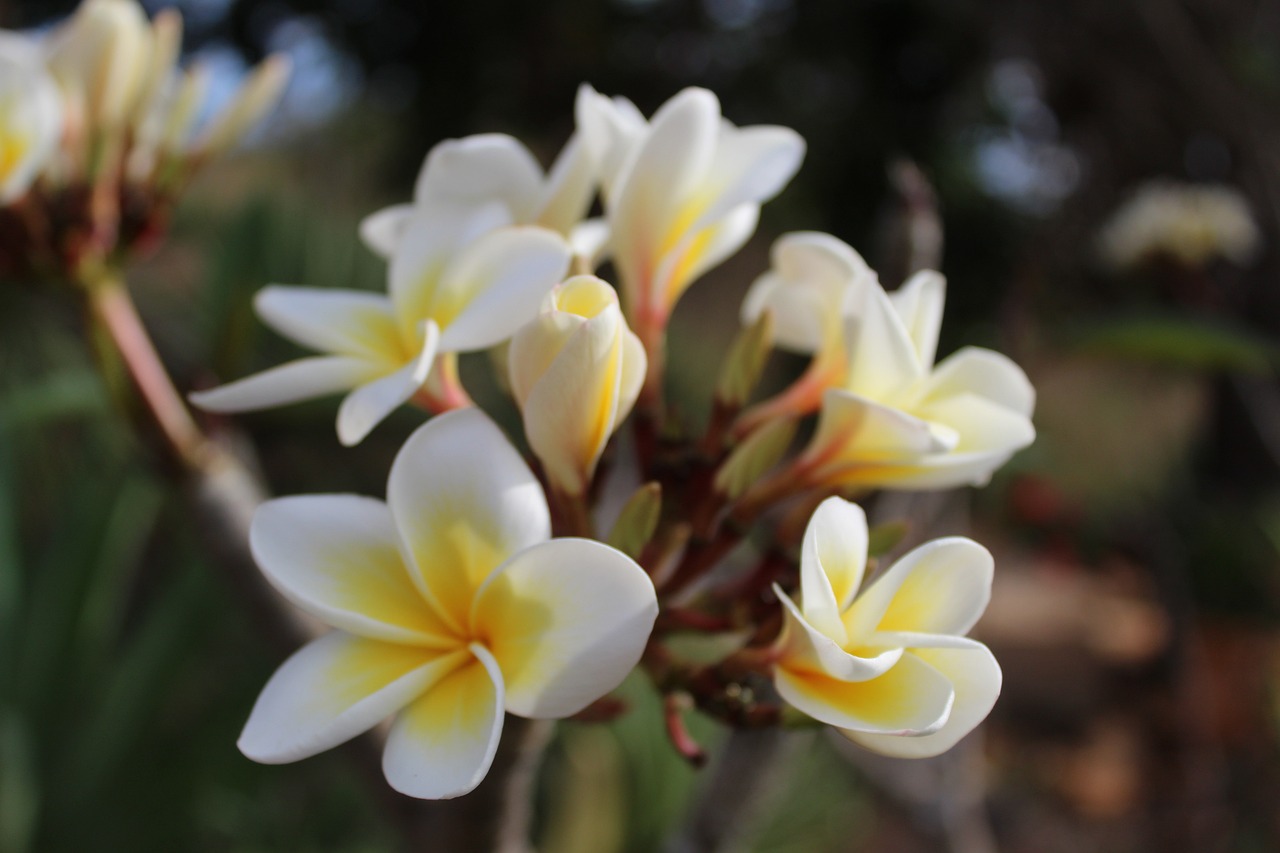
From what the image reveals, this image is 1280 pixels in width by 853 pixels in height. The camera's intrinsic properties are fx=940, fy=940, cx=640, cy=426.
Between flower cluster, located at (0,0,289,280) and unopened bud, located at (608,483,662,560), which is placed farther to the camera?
flower cluster, located at (0,0,289,280)

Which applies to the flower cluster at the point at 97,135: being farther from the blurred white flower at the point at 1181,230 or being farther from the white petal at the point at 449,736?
the blurred white flower at the point at 1181,230

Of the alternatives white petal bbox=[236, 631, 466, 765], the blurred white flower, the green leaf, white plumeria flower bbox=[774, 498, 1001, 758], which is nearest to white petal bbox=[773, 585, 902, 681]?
white plumeria flower bbox=[774, 498, 1001, 758]

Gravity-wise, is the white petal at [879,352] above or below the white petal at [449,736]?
above

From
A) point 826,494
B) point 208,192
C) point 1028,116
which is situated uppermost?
point 826,494

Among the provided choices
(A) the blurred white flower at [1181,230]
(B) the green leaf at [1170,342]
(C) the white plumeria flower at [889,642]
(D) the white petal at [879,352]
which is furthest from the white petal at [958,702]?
(A) the blurred white flower at [1181,230]

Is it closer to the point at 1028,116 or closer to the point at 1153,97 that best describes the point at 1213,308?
the point at 1153,97

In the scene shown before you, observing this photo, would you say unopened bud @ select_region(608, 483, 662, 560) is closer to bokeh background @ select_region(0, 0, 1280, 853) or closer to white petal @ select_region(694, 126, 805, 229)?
white petal @ select_region(694, 126, 805, 229)

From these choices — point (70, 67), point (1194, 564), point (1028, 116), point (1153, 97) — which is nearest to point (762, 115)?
point (1028, 116)
